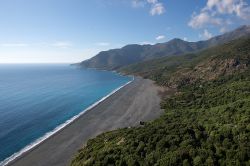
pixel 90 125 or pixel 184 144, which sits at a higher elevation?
Result: pixel 184 144

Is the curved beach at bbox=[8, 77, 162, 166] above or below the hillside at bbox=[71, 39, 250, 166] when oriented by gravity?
below

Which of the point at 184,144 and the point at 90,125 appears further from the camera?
the point at 90,125

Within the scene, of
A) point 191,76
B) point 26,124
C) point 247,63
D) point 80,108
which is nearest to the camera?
point 26,124

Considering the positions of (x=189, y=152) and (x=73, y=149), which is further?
(x=73, y=149)

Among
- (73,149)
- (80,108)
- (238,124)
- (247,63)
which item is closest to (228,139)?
(238,124)

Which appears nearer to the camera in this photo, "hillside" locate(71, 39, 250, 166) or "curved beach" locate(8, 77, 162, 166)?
"hillside" locate(71, 39, 250, 166)

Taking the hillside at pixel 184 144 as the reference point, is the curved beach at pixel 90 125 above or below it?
below

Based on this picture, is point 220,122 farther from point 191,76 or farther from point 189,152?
point 191,76

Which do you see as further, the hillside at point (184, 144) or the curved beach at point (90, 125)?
the curved beach at point (90, 125)
